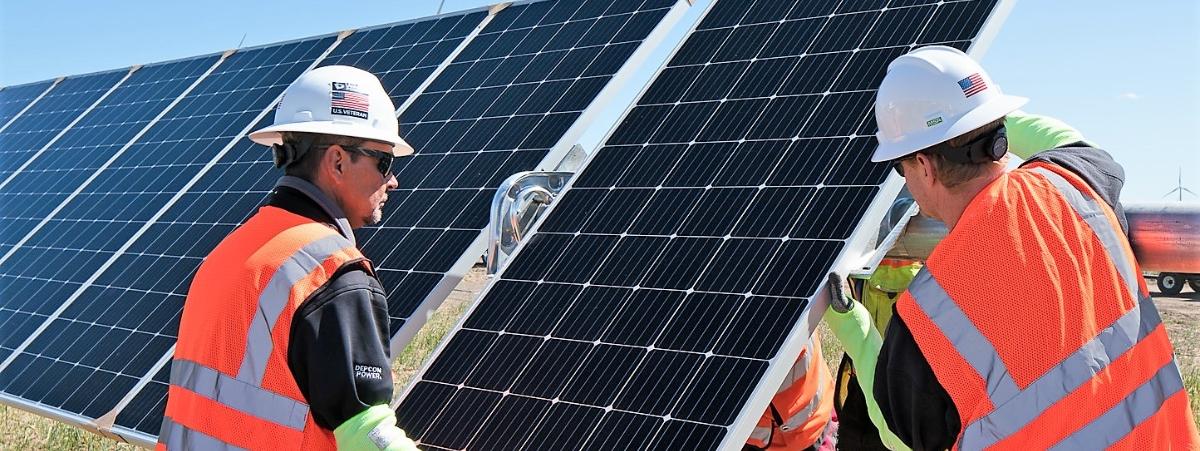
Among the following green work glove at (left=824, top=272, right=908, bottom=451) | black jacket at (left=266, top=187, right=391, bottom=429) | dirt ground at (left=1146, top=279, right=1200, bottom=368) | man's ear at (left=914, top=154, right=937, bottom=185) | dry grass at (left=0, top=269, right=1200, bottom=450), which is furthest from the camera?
dirt ground at (left=1146, top=279, right=1200, bottom=368)

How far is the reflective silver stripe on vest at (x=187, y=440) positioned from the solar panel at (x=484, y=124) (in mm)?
2770

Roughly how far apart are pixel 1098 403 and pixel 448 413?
308cm

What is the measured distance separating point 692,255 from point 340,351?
99.6 inches

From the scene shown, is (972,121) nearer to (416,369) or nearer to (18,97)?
(416,369)

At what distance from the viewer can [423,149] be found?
8.59 metres

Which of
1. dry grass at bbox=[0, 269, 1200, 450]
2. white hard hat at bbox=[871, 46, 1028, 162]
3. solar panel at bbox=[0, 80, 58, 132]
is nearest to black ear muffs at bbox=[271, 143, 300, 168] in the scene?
white hard hat at bbox=[871, 46, 1028, 162]

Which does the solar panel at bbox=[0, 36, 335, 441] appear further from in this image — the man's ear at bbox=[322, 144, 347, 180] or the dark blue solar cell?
the man's ear at bbox=[322, 144, 347, 180]

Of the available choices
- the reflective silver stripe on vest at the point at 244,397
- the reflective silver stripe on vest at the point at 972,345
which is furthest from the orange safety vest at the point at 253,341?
the reflective silver stripe on vest at the point at 972,345

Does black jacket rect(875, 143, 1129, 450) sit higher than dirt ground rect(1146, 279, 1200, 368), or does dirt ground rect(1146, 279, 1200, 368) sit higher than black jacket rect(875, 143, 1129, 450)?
black jacket rect(875, 143, 1129, 450)

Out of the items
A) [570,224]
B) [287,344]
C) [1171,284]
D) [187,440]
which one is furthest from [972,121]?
[1171,284]

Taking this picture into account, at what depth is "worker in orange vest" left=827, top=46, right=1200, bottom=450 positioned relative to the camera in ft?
11.1

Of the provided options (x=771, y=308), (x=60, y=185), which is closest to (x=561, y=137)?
(x=771, y=308)

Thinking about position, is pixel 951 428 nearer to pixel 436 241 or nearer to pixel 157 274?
pixel 436 241

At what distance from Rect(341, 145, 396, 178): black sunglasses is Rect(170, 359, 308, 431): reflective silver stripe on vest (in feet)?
3.13
